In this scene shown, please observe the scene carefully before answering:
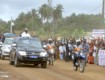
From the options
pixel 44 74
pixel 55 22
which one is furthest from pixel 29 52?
pixel 55 22

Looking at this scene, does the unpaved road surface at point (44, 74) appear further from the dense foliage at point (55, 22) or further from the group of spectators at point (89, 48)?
the dense foliage at point (55, 22)

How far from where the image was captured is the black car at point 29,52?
938 inches

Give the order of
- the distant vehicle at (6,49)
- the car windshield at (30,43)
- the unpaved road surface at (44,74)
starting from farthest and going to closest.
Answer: the distant vehicle at (6,49) → the car windshield at (30,43) → the unpaved road surface at (44,74)

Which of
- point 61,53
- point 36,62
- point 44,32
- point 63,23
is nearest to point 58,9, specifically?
point 44,32

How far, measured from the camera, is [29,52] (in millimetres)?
23859

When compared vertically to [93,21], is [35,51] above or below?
below

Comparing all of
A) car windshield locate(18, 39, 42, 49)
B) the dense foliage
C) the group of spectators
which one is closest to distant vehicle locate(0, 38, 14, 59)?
the group of spectators

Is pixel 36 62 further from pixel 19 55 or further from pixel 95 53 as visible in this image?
pixel 95 53

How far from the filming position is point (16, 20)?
108625 mm

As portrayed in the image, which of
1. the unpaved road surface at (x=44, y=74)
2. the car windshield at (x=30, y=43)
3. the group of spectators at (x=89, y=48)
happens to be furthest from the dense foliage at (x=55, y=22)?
the unpaved road surface at (x=44, y=74)

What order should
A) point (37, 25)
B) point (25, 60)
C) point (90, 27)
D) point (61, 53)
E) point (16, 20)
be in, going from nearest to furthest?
point (25, 60) < point (61, 53) < point (90, 27) < point (37, 25) < point (16, 20)

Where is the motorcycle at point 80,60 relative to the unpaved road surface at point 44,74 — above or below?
above

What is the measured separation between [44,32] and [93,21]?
34.0 feet

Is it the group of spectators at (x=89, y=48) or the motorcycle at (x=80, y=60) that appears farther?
the group of spectators at (x=89, y=48)
